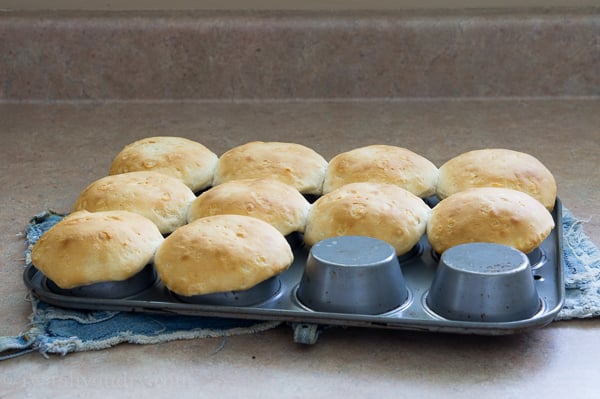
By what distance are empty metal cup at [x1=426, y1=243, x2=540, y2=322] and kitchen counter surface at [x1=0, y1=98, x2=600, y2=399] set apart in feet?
0.12

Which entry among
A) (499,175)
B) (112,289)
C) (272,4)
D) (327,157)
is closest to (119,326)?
(112,289)

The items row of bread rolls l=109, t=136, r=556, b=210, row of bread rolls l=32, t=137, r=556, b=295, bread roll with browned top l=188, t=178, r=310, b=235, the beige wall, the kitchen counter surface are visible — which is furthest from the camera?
the beige wall

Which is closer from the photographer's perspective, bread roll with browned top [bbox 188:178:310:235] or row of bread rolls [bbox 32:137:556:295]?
row of bread rolls [bbox 32:137:556:295]

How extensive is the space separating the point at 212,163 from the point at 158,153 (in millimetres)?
85

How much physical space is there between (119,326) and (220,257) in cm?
14

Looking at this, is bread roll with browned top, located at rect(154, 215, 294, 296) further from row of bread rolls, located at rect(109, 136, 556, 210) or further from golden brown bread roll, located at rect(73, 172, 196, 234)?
row of bread rolls, located at rect(109, 136, 556, 210)

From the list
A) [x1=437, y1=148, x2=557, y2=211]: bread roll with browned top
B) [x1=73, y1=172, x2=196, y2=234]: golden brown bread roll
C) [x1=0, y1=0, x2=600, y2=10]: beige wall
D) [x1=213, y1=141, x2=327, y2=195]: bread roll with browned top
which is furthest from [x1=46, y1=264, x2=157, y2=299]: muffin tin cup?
[x1=0, y1=0, x2=600, y2=10]: beige wall

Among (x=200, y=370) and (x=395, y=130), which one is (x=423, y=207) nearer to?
(x=200, y=370)

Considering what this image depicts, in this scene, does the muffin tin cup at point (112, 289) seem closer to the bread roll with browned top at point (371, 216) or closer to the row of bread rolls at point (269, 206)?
the row of bread rolls at point (269, 206)

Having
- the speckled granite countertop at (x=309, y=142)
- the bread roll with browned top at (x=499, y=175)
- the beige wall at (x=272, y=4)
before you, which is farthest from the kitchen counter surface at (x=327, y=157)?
the beige wall at (x=272, y=4)

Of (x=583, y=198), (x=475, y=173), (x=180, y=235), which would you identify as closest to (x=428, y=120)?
(x=583, y=198)

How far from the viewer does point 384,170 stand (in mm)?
1298

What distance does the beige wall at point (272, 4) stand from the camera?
204cm

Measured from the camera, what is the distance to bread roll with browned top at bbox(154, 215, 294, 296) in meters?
1.01
